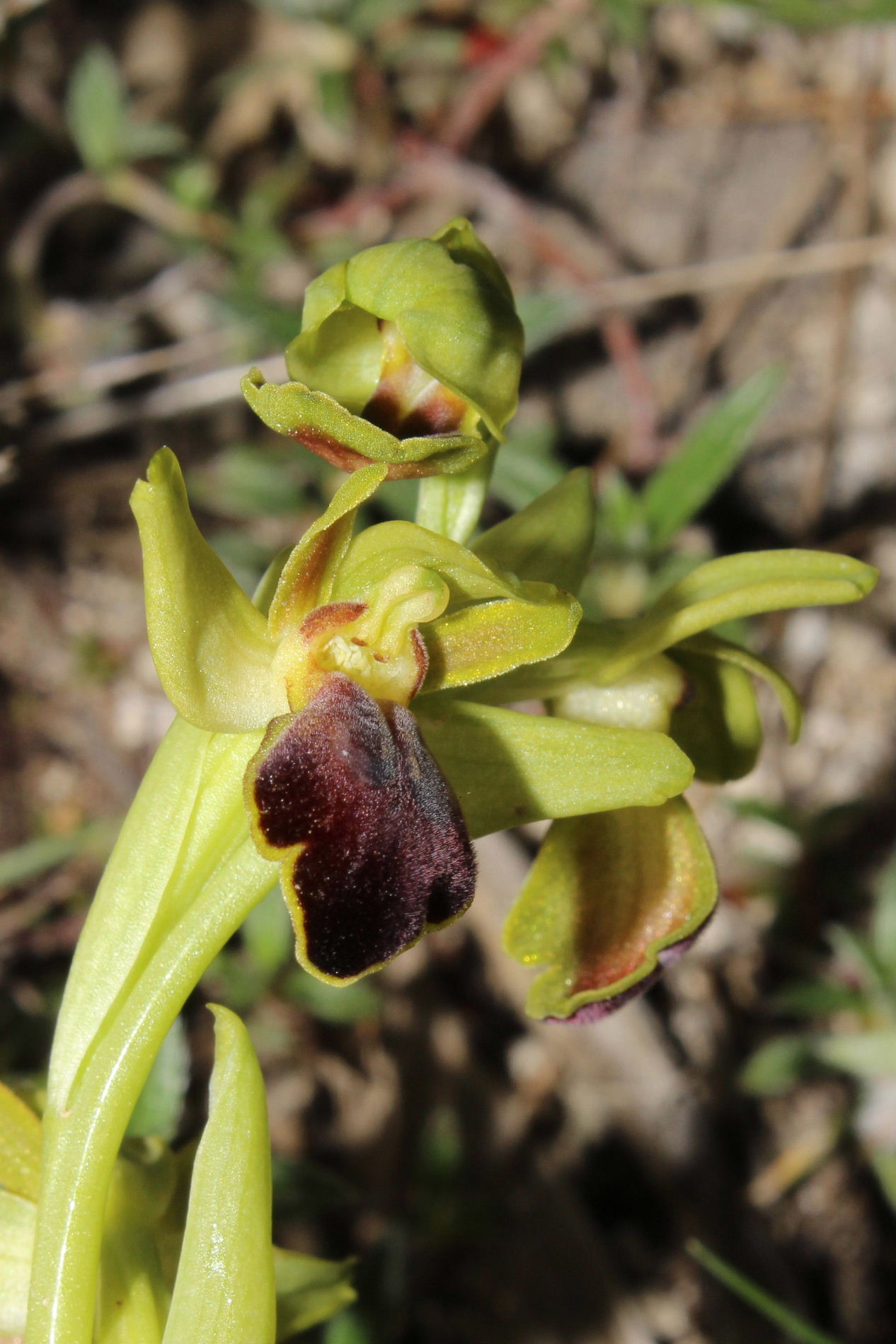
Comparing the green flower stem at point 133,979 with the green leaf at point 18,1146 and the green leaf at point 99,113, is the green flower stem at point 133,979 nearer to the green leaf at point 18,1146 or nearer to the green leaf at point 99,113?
the green leaf at point 18,1146

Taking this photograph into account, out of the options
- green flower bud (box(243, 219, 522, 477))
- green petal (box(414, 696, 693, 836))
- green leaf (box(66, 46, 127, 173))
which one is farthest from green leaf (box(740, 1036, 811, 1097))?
green leaf (box(66, 46, 127, 173))

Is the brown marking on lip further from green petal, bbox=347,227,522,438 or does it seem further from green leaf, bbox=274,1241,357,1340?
green leaf, bbox=274,1241,357,1340

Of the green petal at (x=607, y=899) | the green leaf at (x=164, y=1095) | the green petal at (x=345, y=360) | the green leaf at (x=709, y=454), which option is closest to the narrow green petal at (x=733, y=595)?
the green petal at (x=607, y=899)

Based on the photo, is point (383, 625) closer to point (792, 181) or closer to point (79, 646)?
point (79, 646)

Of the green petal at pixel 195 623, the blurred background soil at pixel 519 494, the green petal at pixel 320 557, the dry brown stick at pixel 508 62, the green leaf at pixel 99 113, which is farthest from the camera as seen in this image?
the dry brown stick at pixel 508 62

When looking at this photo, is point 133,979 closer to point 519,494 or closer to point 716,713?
point 716,713

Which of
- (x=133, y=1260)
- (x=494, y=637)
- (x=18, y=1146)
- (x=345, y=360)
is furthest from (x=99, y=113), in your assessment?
(x=133, y=1260)
